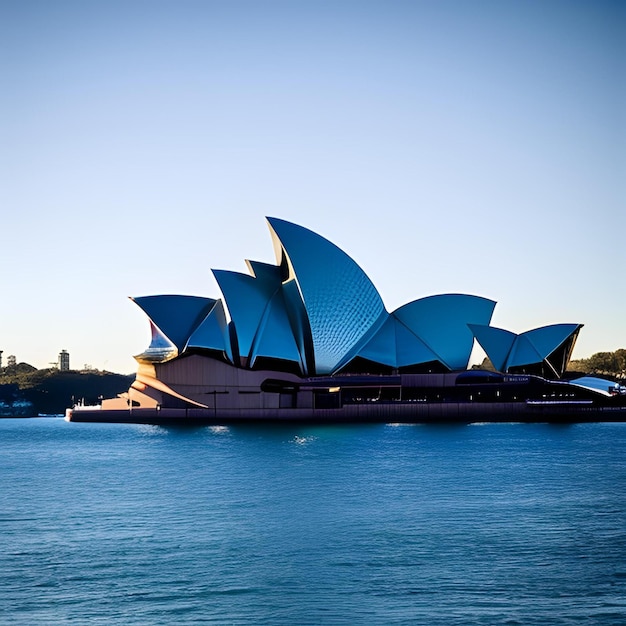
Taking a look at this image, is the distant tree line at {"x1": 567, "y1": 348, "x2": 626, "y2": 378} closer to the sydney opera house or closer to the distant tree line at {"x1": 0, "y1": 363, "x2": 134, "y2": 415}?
the sydney opera house

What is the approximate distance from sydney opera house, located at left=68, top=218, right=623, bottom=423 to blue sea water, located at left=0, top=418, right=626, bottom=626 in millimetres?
25513

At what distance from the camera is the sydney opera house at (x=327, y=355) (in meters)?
60.9

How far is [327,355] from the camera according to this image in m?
63.2

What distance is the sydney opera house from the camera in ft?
200

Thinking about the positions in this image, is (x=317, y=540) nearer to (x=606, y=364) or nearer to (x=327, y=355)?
(x=327, y=355)

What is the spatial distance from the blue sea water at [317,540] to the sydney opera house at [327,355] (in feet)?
83.7

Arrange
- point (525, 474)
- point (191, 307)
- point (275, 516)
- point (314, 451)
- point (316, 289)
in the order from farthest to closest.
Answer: point (191, 307) → point (316, 289) → point (314, 451) → point (525, 474) → point (275, 516)

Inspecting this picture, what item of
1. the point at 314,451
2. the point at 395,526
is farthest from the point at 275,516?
the point at 314,451

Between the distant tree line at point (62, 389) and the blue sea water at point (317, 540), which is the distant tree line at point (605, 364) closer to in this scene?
the distant tree line at point (62, 389)

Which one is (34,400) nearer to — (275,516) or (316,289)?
(316,289)

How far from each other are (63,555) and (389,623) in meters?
7.50

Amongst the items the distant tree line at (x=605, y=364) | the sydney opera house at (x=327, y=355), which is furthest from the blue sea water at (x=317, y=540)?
the distant tree line at (x=605, y=364)

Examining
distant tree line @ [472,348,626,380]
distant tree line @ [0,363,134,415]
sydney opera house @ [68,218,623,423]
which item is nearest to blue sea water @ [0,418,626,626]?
sydney opera house @ [68,218,623,423]

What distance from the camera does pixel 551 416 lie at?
2512 inches
